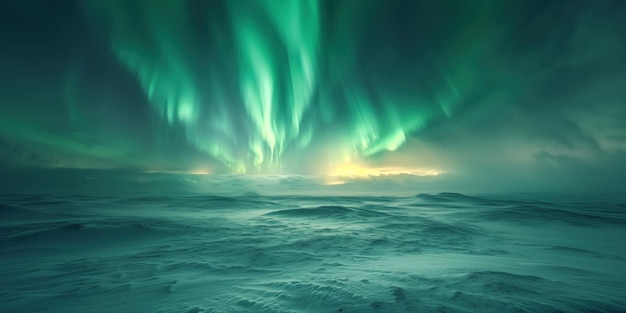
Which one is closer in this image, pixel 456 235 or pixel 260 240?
pixel 260 240

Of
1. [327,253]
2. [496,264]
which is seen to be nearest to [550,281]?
[496,264]

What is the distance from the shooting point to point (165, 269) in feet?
21.3

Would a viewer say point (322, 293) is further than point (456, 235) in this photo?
No

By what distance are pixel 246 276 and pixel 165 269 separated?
2194 millimetres

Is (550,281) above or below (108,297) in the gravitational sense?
above

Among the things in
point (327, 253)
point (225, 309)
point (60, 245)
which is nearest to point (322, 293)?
point (225, 309)

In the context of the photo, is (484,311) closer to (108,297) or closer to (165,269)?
(108,297)

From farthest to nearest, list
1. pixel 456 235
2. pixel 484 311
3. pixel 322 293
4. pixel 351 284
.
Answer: pixel 456 235
pixel 351 284
pixel 322 293
pixel 484 311

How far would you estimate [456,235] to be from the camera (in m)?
11.7

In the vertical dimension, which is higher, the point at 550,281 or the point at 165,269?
the point at 550,281

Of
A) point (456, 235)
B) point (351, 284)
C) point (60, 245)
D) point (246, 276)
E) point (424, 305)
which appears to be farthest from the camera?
point (456, 235)

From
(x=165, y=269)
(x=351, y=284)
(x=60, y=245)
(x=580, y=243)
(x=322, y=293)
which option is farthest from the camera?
(x=580, y=243)

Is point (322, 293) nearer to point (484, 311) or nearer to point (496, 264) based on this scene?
point (484, 311)

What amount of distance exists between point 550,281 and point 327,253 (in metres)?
5.10
